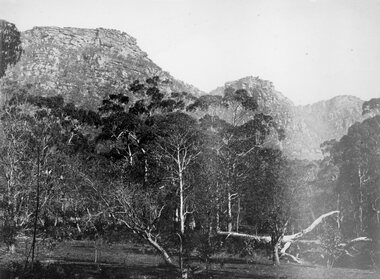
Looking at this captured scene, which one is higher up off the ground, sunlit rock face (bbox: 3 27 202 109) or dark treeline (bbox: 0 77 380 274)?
sunlit rock face (bbox: 3 27 202 109)

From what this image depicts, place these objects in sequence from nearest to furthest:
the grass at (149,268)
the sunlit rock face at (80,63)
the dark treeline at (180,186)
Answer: the grass at (149,268)
the dark treeline at (180,186)
the sunlit rock face at (80,63)

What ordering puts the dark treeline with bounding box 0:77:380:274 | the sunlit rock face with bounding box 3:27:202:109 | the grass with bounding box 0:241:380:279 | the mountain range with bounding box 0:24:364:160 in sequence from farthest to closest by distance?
1. the sunlit rock face with bounding box 3:27:202:109
2. the mountain range with bounding box 0:24:364:160
3. the dark treeline with bounding box 0:77:380:274
4. the grass with bounding box 0:241:380:279

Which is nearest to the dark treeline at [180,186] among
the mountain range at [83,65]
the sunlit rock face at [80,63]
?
the mountain range at [83,65]

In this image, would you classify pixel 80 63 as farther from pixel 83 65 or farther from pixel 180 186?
pixel 180 186

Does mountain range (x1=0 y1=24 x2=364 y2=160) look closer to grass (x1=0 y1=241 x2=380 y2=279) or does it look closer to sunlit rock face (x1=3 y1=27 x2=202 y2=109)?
sunlit rock face (x1=3 y1=27 x2=202 y2=109)

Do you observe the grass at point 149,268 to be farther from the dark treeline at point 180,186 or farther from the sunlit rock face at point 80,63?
the sunlit rock face at point 80,63

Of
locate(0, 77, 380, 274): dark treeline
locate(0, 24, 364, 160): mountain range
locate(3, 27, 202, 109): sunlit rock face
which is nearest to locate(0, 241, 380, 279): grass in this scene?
locate(0, 77, 380, 274): dark treeline

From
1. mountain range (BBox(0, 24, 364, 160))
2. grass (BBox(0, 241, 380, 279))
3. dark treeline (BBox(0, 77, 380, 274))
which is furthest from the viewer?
mountain range (BBox(0, 24, 364, 160))
